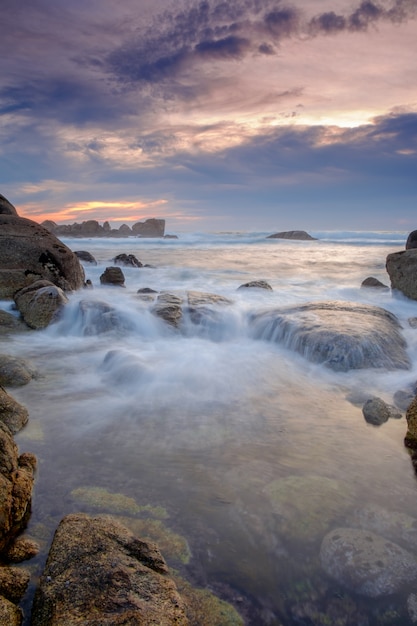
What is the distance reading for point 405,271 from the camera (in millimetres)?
12523

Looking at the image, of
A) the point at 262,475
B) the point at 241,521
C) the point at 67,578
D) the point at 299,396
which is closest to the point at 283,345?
the point at 299,396

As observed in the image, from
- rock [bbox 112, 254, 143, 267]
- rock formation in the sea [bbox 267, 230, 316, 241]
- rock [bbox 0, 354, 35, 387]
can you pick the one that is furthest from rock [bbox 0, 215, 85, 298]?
rock formation in the sea [bbox 267, 230, 316, 241]

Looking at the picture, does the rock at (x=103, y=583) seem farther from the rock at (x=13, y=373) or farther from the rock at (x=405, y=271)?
the rock at (x=405, y=271)

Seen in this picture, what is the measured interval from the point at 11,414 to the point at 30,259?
311 inches

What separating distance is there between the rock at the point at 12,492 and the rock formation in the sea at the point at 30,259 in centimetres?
851

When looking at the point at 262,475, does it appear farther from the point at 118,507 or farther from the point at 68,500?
the point at 68,500

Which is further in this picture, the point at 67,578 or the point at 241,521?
the point at 241,521

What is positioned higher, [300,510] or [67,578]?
[67,578]

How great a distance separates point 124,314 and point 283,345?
3668 mm

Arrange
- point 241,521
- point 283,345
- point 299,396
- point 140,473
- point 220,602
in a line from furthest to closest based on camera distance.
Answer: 1. point 283,345
2. point 299,396
3. point 140,473
4. point 241,521
5. point 220,602

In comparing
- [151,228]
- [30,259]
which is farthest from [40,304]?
[151,228]

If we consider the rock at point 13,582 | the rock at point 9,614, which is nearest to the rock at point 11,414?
the rock at point 13,582

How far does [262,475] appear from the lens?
374cm

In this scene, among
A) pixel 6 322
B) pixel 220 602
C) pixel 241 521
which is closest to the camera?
pixel 220 602
